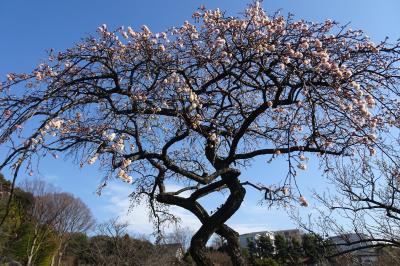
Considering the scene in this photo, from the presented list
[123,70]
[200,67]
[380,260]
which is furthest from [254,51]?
[380,260]

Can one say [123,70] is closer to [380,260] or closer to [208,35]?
[208,35]

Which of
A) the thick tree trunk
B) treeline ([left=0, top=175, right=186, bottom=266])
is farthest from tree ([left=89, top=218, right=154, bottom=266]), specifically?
the thick tree trunk

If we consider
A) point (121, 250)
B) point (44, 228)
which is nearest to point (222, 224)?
point (121, 250)

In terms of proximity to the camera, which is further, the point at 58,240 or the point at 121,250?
the point at 58,240

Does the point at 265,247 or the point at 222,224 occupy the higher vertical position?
the point at 265,247

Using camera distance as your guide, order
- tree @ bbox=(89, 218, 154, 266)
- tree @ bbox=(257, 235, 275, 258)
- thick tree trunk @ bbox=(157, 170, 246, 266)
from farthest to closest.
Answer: tree @ bbox=(257, 235, 275, 258) < tree @ bbox=(89, 218, 154, 266) < thick tree trunk @ bbox=(157, 170, 246, 266)

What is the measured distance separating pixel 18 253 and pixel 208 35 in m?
26.7

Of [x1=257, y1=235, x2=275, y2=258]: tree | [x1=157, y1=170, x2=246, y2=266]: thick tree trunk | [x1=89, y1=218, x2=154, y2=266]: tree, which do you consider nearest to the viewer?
[x1=157, y1=170, x2=246, y2=266]: thick tree trunk

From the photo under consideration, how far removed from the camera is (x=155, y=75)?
537cm

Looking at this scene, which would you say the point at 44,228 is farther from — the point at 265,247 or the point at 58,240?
the point at 265,247

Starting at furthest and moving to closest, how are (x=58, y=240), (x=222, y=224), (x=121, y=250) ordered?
(x=58, y=240)
(x=121, y=250)
(x=222, y=224)

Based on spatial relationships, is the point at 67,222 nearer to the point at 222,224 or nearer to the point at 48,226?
the point at 48,226

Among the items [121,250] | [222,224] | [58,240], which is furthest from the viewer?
[58,240]

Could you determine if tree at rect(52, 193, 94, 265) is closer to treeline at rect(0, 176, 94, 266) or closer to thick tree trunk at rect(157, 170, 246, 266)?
treeline at rect(0, 176, 94, 266)
